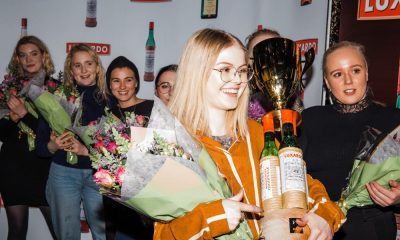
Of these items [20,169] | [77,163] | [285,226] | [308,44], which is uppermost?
[308,44]

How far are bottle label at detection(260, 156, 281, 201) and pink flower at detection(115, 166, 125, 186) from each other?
1.51 ft

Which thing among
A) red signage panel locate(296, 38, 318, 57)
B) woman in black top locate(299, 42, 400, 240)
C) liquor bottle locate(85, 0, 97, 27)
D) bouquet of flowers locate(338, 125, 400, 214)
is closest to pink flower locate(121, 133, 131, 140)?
bouquet of flowers locate(338, 125, 400, 214)

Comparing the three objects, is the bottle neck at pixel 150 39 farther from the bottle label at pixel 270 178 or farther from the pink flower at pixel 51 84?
the bottle label at pixel 270 178

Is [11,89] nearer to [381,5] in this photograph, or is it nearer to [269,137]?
[269,137]

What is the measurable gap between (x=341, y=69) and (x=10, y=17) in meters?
3.27

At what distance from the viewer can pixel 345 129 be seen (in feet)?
6.94

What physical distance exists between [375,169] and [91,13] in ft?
10.2

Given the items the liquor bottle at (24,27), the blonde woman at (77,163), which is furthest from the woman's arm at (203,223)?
the liquor bottle at (24,27)

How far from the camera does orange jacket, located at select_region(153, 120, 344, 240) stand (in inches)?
51.0

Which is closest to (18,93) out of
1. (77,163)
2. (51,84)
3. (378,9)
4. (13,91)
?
(13,91)

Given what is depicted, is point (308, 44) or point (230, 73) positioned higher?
point (308, 44)

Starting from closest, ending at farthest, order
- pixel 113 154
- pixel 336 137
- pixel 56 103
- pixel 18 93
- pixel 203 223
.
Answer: pixel 203 223 < pixel 113 154 < pixel 336 137 < pixel 56 103 < pixel 18 93

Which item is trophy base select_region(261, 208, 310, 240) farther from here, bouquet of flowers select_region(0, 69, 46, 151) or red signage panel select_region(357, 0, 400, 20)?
bouquet of flowers select_region(0, 69, 46, 151)

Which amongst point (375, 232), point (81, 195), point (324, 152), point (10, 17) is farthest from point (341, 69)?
point (10, 17)
